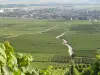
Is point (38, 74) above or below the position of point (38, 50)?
above

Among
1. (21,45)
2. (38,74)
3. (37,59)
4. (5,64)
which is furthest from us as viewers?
(21,45)

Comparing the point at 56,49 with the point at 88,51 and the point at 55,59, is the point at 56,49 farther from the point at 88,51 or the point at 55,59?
the point at 55,59

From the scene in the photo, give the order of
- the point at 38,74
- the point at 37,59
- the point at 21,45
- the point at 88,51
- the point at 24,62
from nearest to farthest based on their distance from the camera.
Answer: the point at 24,62
the point at 38,74
the point at 37,59
the point at 88,51
the point at 21,45

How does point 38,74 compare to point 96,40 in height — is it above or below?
above

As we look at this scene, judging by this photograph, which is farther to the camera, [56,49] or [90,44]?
[90,44]

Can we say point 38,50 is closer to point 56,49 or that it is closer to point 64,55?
point 56,49

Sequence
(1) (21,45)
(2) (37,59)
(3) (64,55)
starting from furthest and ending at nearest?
(1) (21,45)
(3) (64,55)
(2) (37,59)

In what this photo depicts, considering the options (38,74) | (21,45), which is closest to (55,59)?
(21,45)

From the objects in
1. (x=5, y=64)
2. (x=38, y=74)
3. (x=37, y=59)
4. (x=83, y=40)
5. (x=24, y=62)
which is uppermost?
(x=5, y=64)

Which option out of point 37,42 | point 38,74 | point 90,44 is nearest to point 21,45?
point 37,42
